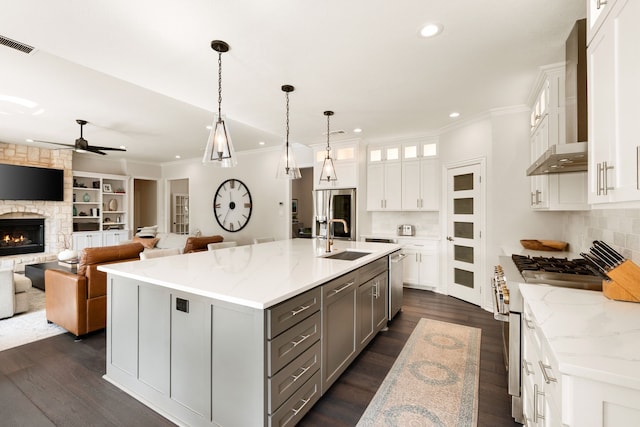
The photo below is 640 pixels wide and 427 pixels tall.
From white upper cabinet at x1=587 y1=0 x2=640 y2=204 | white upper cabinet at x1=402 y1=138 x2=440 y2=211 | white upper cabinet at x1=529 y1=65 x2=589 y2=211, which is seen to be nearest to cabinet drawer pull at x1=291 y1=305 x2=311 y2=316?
white upper cabinet at x1=587 y1=0 x2=640 y2=204

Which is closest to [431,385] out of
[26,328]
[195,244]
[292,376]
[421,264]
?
[292,376]

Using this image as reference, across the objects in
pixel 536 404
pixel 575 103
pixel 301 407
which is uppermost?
pixel 575 103

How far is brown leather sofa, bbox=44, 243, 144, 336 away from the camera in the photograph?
291 cm

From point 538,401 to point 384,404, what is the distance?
1.03 m

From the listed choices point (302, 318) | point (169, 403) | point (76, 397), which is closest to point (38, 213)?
point (76, 397)

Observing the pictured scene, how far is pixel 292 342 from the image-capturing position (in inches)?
65.2

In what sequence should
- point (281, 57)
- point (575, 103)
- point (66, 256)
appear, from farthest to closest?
point (66, 256), point (281, 57), point (575, 103)

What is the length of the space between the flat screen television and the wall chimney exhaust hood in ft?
28.6

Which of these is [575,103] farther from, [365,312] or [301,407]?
[301,407]

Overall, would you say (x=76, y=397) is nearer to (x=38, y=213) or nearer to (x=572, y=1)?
(x=572, y=1)

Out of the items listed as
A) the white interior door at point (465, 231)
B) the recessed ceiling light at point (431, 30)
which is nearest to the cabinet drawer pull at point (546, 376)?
the recessed ceiling light at point (431, 30)

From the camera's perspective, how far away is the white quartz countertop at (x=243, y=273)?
1.56m

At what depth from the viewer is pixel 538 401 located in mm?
1240

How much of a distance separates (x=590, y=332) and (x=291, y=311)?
4.34ft
